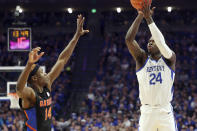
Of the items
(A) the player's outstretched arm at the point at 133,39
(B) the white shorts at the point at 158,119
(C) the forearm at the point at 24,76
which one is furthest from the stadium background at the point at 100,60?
(C) the forearm at the point at 24,76

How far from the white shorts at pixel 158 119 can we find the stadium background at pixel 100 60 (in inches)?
350

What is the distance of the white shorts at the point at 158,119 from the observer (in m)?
5.23

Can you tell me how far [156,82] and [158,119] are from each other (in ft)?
1.60

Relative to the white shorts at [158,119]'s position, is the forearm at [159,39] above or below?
above

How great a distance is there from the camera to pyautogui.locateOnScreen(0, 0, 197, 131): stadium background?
15.6 meters

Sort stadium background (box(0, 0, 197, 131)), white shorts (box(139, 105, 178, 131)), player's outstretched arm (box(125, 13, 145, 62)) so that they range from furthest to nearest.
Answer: stadium background (box(0, 0, 197, 131)), player's outstretched arm (box(125, 13, 145, 62)), white shorts (box(139, 105, 178, 131))

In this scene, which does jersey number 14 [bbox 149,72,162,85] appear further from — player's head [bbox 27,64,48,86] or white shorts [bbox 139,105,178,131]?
player's head [bbox 27,64,48,86]

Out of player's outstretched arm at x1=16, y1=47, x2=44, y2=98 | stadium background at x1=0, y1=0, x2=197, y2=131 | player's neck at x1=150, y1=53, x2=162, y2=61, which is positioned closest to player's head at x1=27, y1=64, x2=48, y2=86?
player's outstretched arm at x1=16, y1=47, x2=44, y2=98

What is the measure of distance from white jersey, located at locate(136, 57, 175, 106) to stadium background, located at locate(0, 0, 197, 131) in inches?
348

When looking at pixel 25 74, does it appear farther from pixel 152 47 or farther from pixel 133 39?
pixel 152 47

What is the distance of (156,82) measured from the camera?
5.31 m

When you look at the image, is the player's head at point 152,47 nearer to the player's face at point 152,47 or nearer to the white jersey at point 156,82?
the player's face at point 152,47

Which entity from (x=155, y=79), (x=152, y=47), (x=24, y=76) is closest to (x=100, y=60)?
(x=152, y=47)

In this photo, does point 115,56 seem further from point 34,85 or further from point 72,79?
point 34,85
